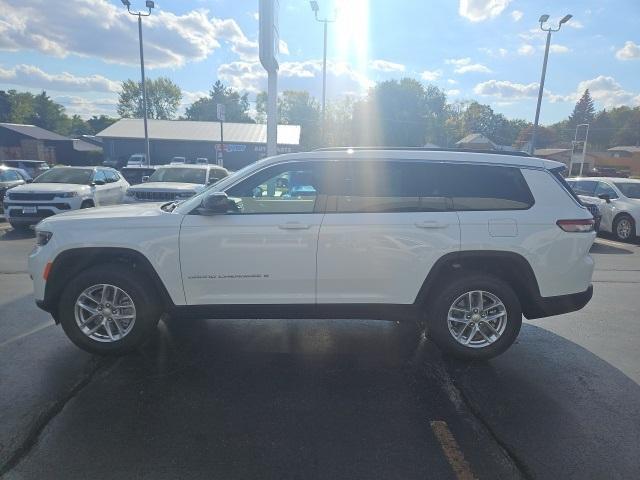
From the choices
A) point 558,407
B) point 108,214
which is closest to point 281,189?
point 108,214

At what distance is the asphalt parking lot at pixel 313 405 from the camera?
2641mm

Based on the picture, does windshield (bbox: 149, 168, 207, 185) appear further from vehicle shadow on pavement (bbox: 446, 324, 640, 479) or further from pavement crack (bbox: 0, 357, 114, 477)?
vehicle shadow on pavement (bbox: 446, 324, 640, 479)

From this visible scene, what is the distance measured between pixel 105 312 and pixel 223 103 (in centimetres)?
9823

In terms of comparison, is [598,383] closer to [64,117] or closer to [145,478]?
[145,478]

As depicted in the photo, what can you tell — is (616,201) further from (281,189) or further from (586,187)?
(281,189)

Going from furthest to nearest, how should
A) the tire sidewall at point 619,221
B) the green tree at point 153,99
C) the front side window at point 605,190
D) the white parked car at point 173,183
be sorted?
the green tree at point 153,99 → the front side window at point 605,190 → the tire sidewall at point 619,221 → the white parked car at point 173,183

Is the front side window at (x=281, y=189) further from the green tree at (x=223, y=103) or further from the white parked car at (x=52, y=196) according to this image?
the green tree at (x=223, y=103)

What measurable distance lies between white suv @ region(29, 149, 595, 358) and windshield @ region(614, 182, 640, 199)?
1016 centimetres

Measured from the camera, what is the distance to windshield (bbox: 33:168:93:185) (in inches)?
441

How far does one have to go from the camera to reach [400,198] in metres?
3.97

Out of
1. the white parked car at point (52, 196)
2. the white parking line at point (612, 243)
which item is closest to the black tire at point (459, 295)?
the white parking line at point (612, 243)

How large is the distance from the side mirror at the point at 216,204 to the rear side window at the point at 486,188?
79.2 inches

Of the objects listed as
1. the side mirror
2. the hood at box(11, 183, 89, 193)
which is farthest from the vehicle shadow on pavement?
the hood at box(11, 183, 89, 193)

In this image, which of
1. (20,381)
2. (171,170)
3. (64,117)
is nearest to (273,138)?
(171,170)
